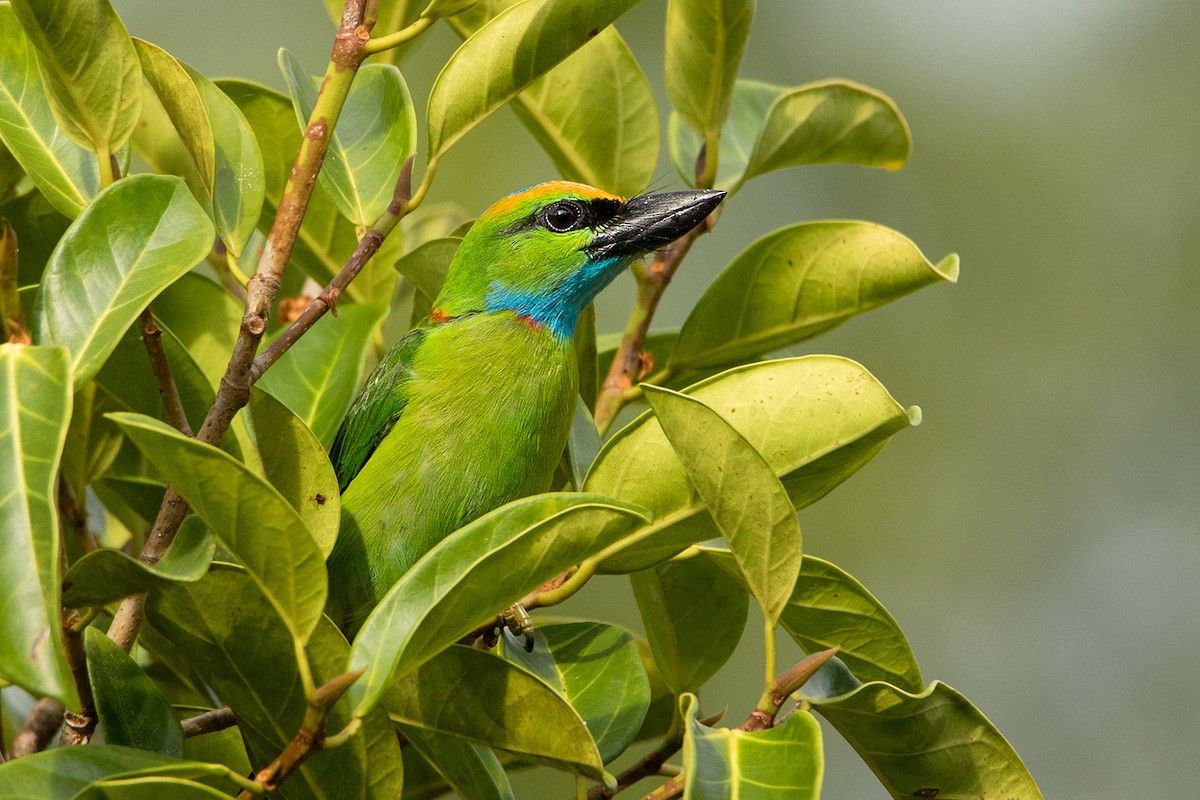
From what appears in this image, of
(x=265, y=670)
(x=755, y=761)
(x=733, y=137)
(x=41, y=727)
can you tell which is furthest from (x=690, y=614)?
(x=733, y=137)

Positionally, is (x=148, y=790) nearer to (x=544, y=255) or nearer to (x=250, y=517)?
(x=250, y=517)

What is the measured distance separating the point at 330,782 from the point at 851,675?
2.34ft

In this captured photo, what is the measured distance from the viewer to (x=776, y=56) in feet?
27.5

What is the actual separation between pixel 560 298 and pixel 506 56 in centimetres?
91

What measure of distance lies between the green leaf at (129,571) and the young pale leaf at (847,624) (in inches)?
28.1

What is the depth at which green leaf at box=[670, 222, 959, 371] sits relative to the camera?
1.93 meters

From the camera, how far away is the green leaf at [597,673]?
1.74 m

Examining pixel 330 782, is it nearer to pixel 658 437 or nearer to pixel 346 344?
pixel 658 437

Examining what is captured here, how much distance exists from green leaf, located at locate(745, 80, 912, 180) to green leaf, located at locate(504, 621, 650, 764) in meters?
0.90

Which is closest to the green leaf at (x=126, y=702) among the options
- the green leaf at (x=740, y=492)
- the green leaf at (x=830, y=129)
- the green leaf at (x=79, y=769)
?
the green leaf at (x=79, y=769)

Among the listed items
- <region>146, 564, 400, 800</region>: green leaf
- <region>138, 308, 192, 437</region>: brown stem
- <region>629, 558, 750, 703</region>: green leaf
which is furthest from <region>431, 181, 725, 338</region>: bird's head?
<region>146, 564, 400, 800</region>: green leaf

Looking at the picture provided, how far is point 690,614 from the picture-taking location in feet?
6.34

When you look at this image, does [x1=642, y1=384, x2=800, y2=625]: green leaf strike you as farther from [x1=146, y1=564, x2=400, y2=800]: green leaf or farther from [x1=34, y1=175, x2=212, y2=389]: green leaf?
[x1=34, y1=175, x2=212, y2=389]: green leaf

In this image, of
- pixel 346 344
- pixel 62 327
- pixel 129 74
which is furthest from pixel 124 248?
pixel 346 344
